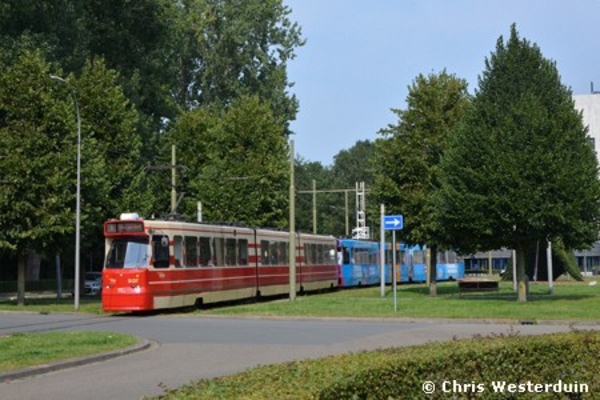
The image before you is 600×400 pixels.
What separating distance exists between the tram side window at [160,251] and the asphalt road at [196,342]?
5.81 feet

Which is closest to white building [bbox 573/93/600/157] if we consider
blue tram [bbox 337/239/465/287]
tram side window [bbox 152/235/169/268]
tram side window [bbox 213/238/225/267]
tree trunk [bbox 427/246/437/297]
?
blue tram [bbox 337/239/465/287]

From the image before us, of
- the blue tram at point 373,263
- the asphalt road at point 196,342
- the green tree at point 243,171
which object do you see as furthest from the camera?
the blue tram at point 373,263

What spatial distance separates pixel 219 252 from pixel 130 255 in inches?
229

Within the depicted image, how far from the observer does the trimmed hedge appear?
884cm

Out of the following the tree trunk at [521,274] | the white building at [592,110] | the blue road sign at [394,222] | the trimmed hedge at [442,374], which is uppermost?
the white building at [592,110]

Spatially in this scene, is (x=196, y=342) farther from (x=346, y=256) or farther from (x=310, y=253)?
(x=346, y=256)

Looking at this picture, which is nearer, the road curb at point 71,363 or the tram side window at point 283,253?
the road curb at point 71,363

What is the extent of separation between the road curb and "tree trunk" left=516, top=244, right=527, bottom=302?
1921 cm

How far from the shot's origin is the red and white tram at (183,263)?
32.7 metres

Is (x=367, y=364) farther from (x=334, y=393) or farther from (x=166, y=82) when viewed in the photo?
(x=166, y=82)

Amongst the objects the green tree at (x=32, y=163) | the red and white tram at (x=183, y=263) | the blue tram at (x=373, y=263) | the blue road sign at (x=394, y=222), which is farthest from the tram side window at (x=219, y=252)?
the blue tram at (x=373, y=263)

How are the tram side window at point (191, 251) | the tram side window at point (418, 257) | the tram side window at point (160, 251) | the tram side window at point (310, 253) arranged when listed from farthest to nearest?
1. the tram side window at point (418, 257)
2. the tram side window at point (310, 253)
3. the tram side window at point (191, 251)
4. the tram side window at point (160, 251)

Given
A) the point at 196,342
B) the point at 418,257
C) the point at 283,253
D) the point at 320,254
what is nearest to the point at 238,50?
the point at 418,257

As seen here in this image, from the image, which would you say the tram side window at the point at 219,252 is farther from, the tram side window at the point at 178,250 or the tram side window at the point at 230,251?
the tram side window at the point at 178,250
